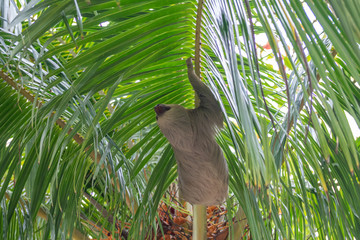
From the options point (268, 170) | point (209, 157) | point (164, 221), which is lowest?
point (268, 170)

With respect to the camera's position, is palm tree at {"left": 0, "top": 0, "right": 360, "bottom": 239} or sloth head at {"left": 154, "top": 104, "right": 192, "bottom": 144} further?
sloth head at {"left": 154, "top": 104, "right": 192, "bottom": 144}

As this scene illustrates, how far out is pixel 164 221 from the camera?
3.46 ft

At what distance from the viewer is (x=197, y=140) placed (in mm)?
534

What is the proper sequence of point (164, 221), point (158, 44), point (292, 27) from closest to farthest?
point (292, 27) < point (158, 44) < point (164, 221)

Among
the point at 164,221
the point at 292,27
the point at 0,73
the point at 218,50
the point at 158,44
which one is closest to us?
the point at 292,27

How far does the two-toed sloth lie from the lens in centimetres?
51

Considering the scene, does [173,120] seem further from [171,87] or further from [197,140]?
[171,87]

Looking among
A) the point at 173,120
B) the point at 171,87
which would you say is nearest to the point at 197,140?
the point at 173,120

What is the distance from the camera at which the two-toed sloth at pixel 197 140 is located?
51cm

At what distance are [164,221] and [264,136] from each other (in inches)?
29.0

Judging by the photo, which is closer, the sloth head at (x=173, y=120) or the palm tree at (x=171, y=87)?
the palm tree at (x=171, y=87)

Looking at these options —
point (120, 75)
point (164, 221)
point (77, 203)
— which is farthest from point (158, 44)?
point (164, 221)

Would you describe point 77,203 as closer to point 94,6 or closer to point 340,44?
point 94,6

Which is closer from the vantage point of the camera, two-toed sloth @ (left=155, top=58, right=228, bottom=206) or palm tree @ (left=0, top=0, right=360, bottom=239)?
palm tree @ (left=0, top=0, right=360, bottom=239)
